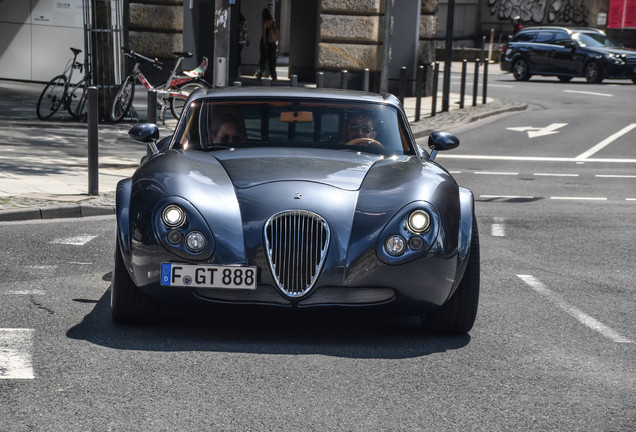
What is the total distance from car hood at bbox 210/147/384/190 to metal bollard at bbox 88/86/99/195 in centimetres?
466

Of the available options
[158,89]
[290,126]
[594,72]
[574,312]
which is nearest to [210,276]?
[290,126]

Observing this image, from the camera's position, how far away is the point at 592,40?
3484 centimetres

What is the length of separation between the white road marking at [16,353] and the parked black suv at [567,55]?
30.2 metres

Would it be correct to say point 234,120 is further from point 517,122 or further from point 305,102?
point 517,122

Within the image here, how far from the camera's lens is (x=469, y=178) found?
47.9 ft

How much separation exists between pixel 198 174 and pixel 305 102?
126cm

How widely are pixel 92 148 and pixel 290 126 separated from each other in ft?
15.2

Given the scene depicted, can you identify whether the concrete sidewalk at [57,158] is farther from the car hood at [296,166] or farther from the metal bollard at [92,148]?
the car hood at [296,166]

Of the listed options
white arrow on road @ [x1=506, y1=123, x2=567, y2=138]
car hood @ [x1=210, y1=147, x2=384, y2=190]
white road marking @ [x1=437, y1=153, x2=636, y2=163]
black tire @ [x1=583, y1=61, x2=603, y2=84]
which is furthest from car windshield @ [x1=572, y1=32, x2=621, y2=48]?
car hood @ [x1=210, y1=147, x2=384, y2=190]

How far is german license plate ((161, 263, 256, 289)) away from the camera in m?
5.49

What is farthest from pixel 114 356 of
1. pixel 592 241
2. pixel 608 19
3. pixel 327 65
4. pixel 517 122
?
pixel 608 19

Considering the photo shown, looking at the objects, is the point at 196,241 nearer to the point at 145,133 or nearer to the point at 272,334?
the point at 272,334

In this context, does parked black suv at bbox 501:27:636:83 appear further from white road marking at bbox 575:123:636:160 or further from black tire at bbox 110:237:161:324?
black tire at bbox 110:237:161:324

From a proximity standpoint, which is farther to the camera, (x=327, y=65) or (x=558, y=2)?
(x=558, y=2)
